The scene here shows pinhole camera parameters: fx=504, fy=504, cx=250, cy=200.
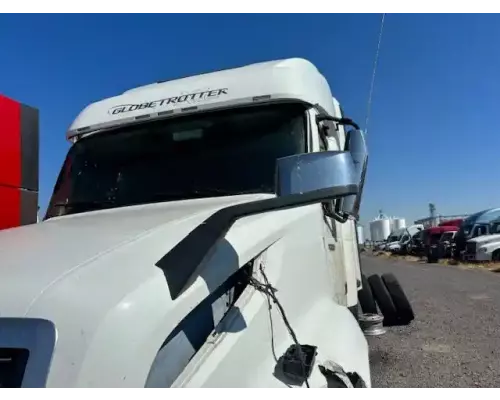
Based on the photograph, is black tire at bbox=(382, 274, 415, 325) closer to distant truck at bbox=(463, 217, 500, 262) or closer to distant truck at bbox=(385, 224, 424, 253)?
distant truck at bbox=(463, 217, 500, 262)

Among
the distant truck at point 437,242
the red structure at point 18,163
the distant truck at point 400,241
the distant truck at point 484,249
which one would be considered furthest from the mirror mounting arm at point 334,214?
the distant truck at point 400,241

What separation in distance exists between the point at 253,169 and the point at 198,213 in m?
0.84

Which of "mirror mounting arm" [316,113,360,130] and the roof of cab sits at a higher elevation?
the roof of cab

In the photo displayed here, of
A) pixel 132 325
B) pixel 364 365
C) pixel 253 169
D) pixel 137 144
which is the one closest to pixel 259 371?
pixel 132 325

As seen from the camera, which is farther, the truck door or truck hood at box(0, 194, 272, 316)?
the truck door

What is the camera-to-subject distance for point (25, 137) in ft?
13.3

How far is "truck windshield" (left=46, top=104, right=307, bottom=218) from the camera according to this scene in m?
3.11

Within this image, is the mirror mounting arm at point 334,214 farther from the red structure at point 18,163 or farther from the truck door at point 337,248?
the red structure at point 18,163

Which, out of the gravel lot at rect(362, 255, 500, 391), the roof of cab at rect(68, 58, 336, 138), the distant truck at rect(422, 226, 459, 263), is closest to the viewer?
the roof of cab at rect(68, 58, 336, 138)

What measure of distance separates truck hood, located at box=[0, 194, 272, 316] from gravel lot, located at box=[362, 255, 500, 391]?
2.35m

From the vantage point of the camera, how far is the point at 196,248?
69.8 inches

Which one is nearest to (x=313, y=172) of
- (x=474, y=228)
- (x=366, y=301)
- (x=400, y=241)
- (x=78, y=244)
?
(x=78, y=244)

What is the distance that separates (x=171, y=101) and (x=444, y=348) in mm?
4819

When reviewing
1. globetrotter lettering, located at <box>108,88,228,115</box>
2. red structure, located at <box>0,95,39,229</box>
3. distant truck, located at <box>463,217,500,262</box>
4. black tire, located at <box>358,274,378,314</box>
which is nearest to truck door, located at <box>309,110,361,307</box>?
globetrotter lettering, located at <box>108,88,228,115</box>
